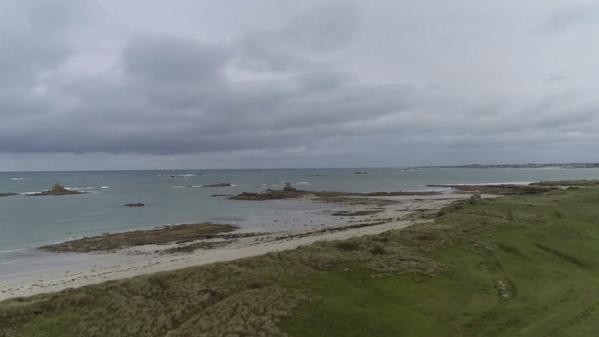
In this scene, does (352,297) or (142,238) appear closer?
(352,297)

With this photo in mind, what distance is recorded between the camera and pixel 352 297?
1605cm

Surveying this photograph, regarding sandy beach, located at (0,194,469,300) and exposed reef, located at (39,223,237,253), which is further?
exposed reef, located at (39,223,237,253)

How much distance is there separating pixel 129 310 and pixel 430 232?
57.2 ft

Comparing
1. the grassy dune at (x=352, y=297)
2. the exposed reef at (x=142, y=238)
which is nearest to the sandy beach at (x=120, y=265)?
the exposed reef at (x=142, y=238)

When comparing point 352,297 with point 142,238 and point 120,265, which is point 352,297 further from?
point 142,238

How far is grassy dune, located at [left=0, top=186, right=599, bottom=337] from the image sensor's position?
13.8 metres

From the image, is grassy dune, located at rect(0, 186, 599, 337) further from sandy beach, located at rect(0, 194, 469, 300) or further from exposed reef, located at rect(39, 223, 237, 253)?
exposed reef, located at rect(39, 223, 237, 253)

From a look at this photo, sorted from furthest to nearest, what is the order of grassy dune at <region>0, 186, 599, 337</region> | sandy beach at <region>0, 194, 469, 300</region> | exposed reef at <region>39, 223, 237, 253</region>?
exposed reef at <region>39, 223, 237, 253</region> < sandy beach at <region>0, 194, 469, 300</region> < grassy dune at <region>0, 186, 599, 337</region>

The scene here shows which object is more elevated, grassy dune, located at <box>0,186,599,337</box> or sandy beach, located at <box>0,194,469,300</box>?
grassy dune, located at <box>0,186,599,337</box>

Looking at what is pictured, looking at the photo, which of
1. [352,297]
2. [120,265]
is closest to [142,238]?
[120,265]

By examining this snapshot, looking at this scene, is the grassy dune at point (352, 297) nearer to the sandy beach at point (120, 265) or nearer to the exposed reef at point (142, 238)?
the sandy beach at point (120, 265)

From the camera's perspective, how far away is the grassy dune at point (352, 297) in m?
13.8

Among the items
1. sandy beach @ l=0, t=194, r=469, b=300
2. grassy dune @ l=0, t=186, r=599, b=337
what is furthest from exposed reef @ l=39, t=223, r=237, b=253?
grassy dune @ l=0, t=186, r=599, b=337

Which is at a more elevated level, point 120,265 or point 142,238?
point 120,265
